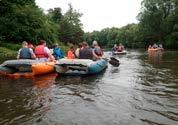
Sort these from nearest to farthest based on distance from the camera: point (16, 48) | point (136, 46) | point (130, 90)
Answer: point (130, 90)
point (16, 48)
point (136, 46)

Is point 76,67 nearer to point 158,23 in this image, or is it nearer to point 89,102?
point 89,102

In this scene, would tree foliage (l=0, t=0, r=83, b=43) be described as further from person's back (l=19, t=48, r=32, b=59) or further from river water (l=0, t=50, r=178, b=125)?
river water (l=0, t=50, r=178, b=125)

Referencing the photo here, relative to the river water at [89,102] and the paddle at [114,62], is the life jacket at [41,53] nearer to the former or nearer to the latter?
the river water at [89,102]

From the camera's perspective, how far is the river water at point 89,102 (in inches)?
272

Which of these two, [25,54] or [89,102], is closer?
[89,102]

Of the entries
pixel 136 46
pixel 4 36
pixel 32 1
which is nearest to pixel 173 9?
pixel 136 46

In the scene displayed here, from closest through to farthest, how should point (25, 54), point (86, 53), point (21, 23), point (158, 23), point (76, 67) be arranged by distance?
point (76, 67), point (25, 54), point (86, 53), point (21, 23), point (158, 23)

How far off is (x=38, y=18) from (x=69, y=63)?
85.1 feet

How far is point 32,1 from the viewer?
44000 mm

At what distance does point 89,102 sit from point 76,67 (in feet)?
18.0

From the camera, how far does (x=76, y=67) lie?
1398 cm

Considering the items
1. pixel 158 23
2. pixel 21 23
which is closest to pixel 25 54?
pixel 21 23

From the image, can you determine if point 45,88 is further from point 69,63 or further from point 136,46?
point 136,46

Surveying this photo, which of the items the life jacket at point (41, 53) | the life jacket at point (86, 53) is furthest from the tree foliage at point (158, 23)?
the life jacket at point (41, 53)
